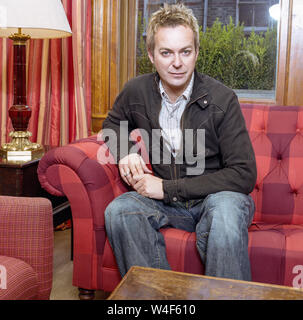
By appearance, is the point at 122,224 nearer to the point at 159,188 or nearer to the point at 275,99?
the point at 159,188

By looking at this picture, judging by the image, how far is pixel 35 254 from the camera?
1.24m

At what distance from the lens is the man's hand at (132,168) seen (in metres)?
1.63

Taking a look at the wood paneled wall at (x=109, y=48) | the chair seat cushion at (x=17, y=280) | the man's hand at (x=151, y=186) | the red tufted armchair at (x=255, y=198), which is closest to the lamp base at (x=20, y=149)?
the red tufted armchair at (x=255, y=198)

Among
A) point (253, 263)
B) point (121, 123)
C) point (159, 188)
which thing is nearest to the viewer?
point (253, 263)

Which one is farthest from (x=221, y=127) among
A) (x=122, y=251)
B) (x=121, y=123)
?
(x=122, y=251)

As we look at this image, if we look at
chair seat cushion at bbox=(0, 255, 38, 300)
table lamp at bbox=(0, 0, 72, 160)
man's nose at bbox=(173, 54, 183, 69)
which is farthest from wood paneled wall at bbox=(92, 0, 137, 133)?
chair seat cushion at bbox=(0, 255, 38, 300)

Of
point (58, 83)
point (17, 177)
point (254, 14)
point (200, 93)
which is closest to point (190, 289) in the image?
point (200, 93)

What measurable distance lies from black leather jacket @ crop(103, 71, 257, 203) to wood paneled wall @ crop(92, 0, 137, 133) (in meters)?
0.84

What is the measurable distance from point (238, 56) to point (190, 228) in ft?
4.49

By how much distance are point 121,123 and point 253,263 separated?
769mm

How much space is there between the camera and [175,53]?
1.61 meters

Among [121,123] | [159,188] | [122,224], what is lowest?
[122,224]

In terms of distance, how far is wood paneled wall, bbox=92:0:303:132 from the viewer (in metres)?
2.39

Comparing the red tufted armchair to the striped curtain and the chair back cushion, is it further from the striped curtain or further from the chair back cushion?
the striped curtain
